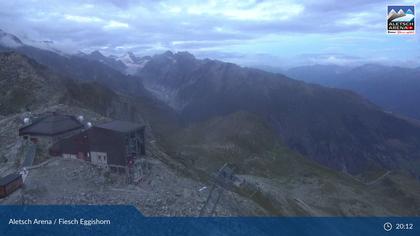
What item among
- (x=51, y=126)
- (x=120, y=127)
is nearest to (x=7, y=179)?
(x=120, y=127)

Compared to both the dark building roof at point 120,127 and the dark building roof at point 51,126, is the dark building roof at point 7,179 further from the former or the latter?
the dark building roof at point 51,126

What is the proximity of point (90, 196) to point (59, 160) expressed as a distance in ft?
31.1

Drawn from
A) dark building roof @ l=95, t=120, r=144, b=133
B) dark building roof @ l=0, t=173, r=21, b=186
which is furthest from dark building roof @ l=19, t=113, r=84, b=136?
dark building roof @ l=0, t=173, r=21, b=186

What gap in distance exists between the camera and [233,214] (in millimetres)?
44844

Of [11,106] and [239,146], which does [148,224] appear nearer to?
[11,106]

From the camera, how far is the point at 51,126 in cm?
5338

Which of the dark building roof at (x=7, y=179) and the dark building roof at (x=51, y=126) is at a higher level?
the dark building roof at (x=51, y=126)

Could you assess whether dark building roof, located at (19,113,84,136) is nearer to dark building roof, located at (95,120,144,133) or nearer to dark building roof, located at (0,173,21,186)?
dark building roof, located at (95,120,144,133)

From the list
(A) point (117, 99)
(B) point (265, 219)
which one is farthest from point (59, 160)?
(A) point (117, 99)

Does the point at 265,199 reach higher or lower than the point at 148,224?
lower

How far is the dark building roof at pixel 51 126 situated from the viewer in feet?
173

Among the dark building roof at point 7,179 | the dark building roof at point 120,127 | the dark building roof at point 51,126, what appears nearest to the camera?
the dark building roof at point 7,179

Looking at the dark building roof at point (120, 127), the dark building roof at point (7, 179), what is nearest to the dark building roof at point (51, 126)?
the dark building roof at point (120, 127)

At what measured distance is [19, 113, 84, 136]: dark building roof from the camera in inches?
2071
